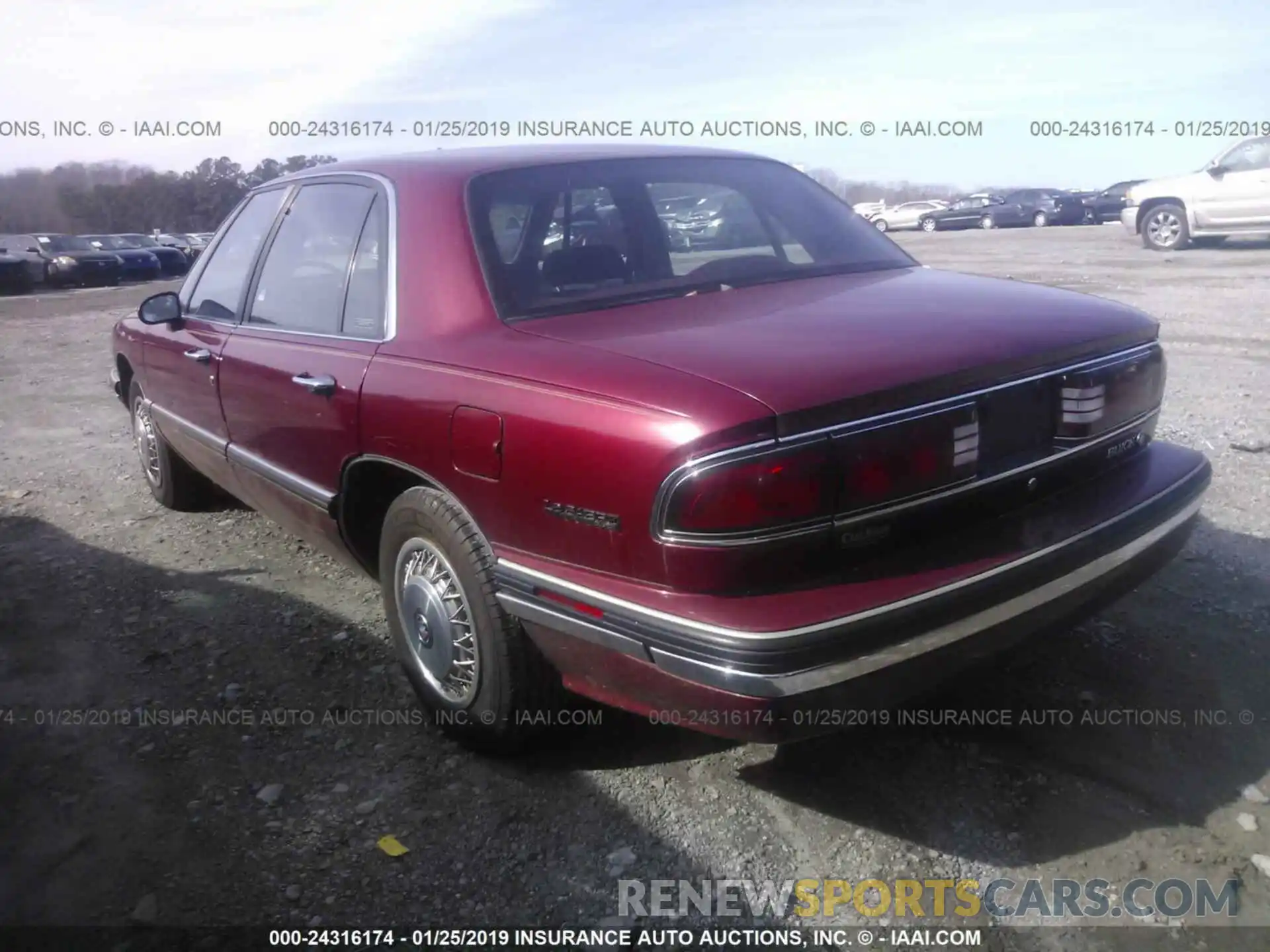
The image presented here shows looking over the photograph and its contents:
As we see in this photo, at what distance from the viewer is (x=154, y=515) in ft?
17.8

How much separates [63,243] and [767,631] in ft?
92.3

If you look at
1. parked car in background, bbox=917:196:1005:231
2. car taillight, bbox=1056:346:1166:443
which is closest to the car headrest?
car taillight, bbox=1056:346:1166:443

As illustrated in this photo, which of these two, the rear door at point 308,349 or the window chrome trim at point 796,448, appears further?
the rear door at point 308,349

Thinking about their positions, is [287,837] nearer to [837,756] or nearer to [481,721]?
[481,721]

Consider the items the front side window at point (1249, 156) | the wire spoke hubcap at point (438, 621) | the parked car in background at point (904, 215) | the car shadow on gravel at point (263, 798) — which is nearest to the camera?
the car shadow on gravel at point (263, 798)

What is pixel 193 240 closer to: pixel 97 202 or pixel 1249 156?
pixel 97 202

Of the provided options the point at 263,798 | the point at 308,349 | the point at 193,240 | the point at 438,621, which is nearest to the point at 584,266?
the point at 308,349

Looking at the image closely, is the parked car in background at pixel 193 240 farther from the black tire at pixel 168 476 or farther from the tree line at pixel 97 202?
the black tire at pixel 168 476

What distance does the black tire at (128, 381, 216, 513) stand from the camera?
528 cm

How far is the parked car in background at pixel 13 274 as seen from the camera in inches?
896

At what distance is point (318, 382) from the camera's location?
10.7 feet

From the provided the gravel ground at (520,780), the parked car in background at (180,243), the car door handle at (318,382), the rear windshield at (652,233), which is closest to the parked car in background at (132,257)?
the parked car in background at (180,243)

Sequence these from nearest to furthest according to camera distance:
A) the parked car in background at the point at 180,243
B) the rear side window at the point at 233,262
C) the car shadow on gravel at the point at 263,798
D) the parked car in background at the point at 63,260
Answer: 1. the car shadow on gravel at the point at 263,798
2. the rear side window at the point at 233,262
3. the parked car in background at the point at 63,260
4. the parked car in background at the point at 180,243

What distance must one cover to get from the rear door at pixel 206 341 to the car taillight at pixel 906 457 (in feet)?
8.81
